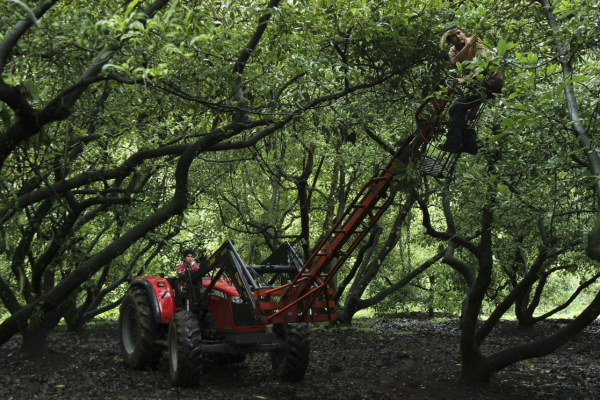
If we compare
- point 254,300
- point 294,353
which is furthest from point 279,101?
point 294,353

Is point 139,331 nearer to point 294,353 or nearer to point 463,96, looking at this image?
point 294,353

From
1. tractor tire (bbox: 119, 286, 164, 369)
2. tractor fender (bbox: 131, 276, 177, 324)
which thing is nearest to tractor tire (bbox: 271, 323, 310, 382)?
tractor fender (bbox: 131, 276, 177, 324)

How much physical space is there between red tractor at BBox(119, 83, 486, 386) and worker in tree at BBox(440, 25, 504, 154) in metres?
0.17

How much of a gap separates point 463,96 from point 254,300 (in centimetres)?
418

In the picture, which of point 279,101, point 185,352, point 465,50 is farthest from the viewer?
point 279,101

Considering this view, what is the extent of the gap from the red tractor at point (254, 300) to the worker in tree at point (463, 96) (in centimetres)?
17

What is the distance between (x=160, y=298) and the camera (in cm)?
1080

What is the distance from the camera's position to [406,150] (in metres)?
7.28

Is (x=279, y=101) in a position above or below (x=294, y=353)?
above

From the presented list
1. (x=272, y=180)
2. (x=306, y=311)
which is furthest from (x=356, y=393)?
(x=272, y=180)

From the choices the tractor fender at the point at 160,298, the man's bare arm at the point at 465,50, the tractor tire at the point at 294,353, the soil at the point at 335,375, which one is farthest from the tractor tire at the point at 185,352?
the man's bare arm at the point at 465,50

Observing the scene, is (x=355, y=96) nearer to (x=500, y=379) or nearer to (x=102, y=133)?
(x=102, y=133)

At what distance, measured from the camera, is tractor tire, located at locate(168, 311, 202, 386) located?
9.19m

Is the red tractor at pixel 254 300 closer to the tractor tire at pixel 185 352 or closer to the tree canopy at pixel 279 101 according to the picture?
the tractor tire at pixel 185 352
